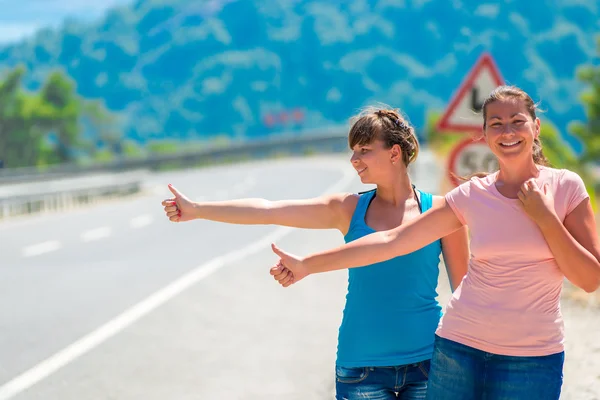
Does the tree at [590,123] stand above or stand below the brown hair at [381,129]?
above

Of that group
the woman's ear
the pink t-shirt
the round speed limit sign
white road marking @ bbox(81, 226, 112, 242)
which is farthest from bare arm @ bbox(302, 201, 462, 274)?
white road marking @ bbox(81, 226, 112, 242)

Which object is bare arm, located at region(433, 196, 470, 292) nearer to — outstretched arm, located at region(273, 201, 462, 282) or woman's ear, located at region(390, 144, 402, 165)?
woman's ear, located at region(390, 144, 402, 165)

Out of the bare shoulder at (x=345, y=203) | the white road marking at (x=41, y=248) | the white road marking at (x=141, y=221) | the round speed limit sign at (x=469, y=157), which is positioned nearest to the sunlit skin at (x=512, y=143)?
the bare shoulder at (x=345, y=203)

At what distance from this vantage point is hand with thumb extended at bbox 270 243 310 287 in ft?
10.4

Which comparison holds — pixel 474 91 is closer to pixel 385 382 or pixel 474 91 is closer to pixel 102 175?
pixel 385 382

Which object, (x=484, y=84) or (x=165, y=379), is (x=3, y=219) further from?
(x=165, y=379)

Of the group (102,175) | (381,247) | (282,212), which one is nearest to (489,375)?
(381,247)

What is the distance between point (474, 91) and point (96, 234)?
433 inches

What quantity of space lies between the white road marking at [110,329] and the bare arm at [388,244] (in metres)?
3.79

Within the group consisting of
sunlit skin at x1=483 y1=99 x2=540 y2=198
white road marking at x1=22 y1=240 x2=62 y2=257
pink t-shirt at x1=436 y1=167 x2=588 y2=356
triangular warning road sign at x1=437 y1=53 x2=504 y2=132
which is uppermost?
white road marking at x1=22 y1=240 x2=62 y2=257

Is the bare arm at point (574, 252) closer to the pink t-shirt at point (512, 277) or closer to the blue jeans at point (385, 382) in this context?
the pink t-shirt at point (512, 277)

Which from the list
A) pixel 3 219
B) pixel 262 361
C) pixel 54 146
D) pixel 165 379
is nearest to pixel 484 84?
pixel 262 361

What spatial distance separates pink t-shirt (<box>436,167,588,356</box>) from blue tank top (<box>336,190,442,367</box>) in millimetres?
300

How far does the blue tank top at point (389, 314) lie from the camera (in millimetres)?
3316
